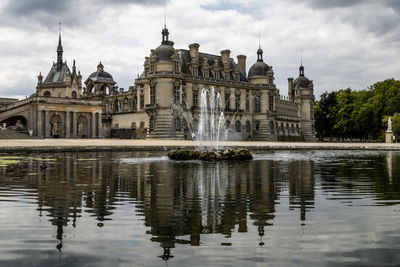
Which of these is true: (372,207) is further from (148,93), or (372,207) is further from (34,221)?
(148,93)

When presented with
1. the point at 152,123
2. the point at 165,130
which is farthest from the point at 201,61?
the point at 165,130

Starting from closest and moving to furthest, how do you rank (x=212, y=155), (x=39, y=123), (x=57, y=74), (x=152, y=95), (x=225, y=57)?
(x=212, y=155), (x=152, y=95), (x=39, y=123), (x=225, y=57), (x=57, y=74)

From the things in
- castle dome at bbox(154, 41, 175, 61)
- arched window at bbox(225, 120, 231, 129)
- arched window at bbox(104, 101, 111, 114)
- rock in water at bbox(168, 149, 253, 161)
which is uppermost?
castle dome at bbox(154, 41, 175, 61)

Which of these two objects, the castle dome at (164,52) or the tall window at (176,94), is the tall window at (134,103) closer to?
the tall window at (176,94)

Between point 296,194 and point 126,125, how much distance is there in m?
62.6

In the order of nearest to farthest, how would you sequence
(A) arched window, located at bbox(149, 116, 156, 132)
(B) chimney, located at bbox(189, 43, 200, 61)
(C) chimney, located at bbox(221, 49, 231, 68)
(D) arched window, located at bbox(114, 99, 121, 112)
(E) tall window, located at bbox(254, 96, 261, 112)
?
1. (A) arched window, located at bbox(149, 116, 156, 132)
2. (B) chimney, located at bbox(189, 43, 200, 61)
3. (C) chimney, located at bbox(221, 49, 231, 68)
4. (E) tall window, located at bbox(254, 96, 261, 112)
5. (D) arched window, located at bbox(114, 99, 121, 112)

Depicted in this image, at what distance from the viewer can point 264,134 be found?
249 feet

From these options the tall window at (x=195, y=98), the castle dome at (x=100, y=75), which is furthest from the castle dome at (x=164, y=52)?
the castle dome at (x=100, y=75)

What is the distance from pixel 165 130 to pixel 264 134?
2098 centimetres

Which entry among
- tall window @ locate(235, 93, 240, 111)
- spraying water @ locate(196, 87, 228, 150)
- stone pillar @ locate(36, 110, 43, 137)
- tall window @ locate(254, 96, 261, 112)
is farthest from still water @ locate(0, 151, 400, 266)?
tall window @ locate(254, 96, 261, 112)

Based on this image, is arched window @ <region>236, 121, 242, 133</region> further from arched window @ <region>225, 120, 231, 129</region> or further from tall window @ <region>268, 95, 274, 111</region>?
tall window @ <region>268, 95, 274, 111</region>

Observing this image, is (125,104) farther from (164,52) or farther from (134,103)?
(164,52)

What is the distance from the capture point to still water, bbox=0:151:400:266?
227 inches

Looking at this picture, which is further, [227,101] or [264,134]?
[264,134]
